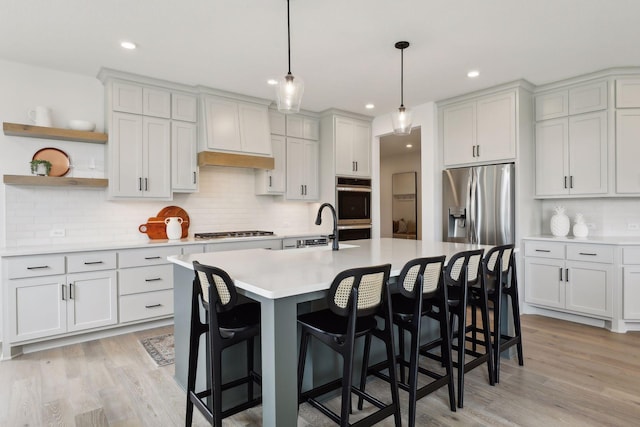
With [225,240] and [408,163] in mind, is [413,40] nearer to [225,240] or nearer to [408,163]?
[225,240]

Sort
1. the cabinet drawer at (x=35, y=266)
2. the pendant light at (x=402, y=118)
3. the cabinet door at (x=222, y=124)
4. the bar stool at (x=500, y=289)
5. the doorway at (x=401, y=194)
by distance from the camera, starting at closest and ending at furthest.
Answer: the bar stool at (x=500, y=289) → the cabinet drawer at (x=35, y=266) → the pendant light at (x=402, y=118) → the cabinet door at (x=222, y=124) → the doorway at (x=401, y=194)

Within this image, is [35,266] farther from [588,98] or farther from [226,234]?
[588,98]

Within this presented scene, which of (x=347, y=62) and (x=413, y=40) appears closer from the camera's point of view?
(x=413, y=40)

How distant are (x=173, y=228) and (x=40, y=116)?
1632mm

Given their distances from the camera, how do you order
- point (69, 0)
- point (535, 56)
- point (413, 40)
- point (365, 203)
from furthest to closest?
point (365, 203)
point (535, 56)
point (413, 40)
point (69, 0)

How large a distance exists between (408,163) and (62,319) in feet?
25.1

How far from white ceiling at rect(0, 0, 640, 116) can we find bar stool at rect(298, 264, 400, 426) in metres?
1.98

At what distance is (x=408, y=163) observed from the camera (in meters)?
9.12

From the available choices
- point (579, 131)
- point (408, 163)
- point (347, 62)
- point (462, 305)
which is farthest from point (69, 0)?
point (408, 163)

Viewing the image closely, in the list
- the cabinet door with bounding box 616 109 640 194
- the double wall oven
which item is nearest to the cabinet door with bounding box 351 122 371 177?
the double wall oven

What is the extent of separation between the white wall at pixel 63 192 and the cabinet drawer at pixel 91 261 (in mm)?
578

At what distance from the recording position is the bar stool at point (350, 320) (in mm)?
1683

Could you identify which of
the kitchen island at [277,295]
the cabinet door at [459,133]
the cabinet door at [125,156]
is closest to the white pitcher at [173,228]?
the cabinet door at [125,156]

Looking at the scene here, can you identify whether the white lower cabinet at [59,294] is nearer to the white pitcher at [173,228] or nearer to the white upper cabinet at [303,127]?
the white pitcher at [173,228]
